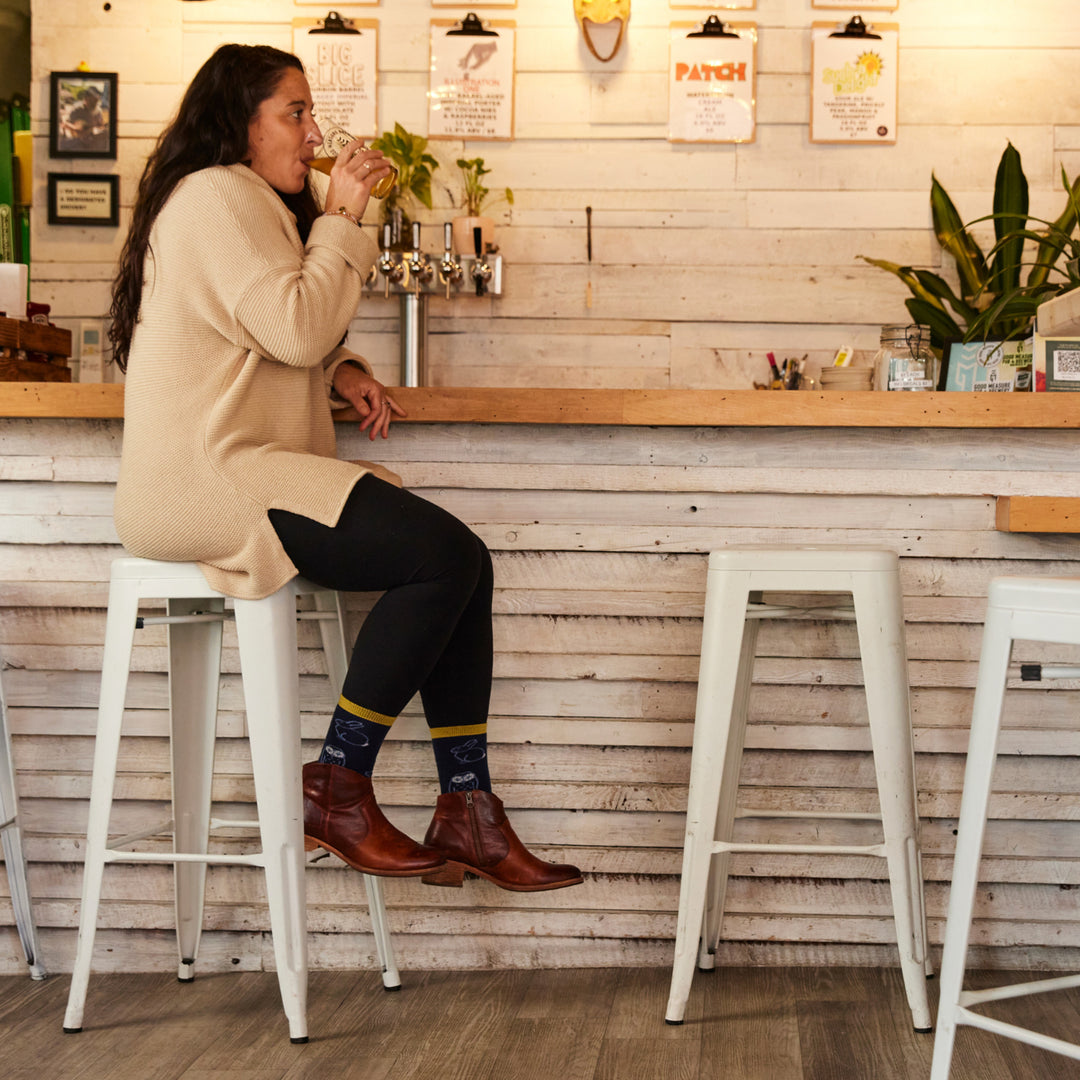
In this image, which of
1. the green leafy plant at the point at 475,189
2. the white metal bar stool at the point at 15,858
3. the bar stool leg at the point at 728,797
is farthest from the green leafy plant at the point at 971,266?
the white metal bar stool at the point at 15,858

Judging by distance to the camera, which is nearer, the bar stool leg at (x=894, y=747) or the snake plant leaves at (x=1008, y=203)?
the bar stool leg at (x=894, y=747)

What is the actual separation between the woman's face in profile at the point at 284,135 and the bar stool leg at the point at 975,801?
1206mm

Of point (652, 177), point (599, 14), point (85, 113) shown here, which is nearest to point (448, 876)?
point (652, 177)

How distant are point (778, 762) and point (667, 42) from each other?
2.01 meters

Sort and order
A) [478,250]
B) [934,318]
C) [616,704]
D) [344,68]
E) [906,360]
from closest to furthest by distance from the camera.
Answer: [616,704]
[906,360]
[934,318]
[478,250]
[344,68]

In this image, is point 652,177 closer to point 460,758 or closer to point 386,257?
point 386,257

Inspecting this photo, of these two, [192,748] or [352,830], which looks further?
[192,748]

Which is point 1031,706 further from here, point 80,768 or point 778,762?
point 80,768

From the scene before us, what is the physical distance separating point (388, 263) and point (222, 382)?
131cm

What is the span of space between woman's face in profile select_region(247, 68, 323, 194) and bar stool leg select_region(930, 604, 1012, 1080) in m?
1.21

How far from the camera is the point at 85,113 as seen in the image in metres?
3.06

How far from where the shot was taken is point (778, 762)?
1957mm

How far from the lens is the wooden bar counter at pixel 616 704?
192 cm

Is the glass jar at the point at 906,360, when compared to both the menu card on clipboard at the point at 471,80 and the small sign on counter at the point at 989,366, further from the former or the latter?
the menu card on clipboard at the point at 471,80
